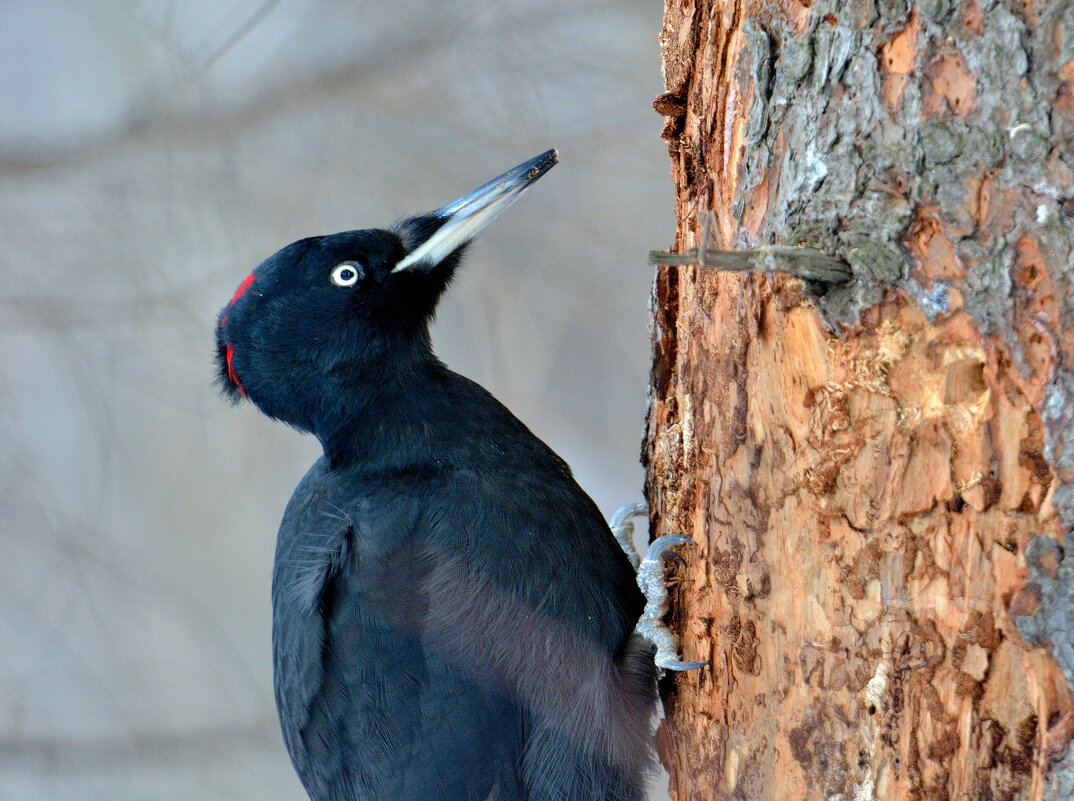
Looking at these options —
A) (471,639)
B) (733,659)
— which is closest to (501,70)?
(471,639)

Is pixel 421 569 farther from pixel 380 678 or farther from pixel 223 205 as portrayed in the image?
pixel 223 205

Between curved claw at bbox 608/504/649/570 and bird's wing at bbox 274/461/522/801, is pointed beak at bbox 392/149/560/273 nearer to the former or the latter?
bird's wing at bbox 274/461/522/801

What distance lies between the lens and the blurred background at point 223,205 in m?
4.38

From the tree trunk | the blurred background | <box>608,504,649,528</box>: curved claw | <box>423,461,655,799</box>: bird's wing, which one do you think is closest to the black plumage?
<box>423,461,655,799</box>: bird's wing

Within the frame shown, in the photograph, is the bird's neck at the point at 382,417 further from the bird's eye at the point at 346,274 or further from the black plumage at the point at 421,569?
→ the bird's eye at the point at 346,274

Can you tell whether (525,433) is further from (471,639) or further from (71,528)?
(71,528)

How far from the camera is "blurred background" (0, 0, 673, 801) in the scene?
4375 mm

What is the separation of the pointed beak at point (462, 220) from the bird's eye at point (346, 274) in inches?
4.1

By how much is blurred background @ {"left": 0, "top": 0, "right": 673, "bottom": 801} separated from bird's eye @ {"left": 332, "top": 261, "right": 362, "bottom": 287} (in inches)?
67.6

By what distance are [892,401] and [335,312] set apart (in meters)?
1.50

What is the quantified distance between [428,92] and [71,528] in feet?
8.30

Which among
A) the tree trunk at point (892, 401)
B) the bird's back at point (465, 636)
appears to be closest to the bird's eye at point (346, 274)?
the bird's back at point (465, 636)

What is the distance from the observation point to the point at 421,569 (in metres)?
2.35

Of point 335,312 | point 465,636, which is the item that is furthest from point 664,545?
point 335,312
